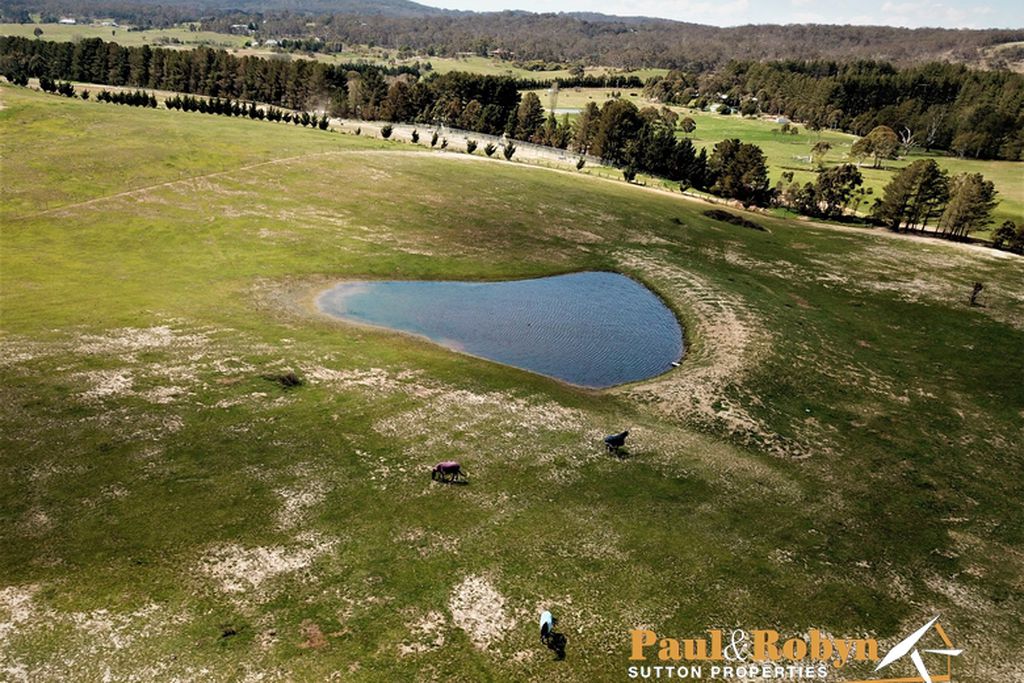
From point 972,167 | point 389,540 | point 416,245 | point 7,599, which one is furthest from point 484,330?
point 972,167

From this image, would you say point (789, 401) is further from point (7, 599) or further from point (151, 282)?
point (151, 282)

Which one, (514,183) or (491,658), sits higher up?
(514,183)

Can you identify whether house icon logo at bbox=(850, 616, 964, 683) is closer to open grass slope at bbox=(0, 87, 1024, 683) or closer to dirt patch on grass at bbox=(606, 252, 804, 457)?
open grass slope at bbox=(0, 87, 1024, 683)

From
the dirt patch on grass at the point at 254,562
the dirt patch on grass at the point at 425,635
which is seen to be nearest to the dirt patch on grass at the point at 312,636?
the dirt patch on grass at the point at 425,635

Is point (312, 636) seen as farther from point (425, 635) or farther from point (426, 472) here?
point (426, 472)

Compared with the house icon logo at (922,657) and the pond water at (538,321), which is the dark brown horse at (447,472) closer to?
the pond water at (538,321)
